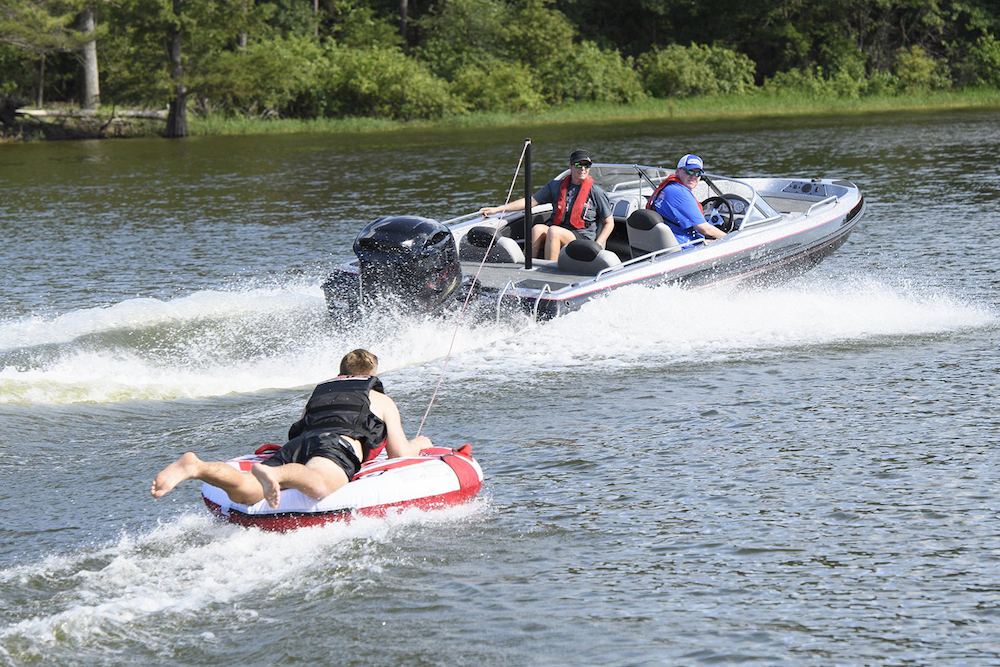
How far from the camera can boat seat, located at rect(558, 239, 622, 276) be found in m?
10.8

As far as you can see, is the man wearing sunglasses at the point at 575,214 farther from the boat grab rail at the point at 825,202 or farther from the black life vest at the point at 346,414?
the black life vest at the point at 346,414

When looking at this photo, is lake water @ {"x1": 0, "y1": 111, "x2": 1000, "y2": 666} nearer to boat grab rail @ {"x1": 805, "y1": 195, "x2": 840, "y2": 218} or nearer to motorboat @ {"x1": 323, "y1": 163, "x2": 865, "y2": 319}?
motorboat @ {"x1": 323, "y1": 163, "x2": 865, "y2": 319}

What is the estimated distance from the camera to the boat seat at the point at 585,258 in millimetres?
10797

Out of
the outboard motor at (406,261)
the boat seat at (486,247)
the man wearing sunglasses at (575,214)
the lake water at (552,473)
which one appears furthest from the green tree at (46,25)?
the outboard motor at (406,261)

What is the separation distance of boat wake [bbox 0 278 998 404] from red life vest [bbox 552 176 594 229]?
1221mm

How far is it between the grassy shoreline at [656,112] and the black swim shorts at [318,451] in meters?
34.8

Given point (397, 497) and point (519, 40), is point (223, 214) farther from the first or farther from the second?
point (519, 40)

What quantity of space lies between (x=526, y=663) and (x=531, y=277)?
6.25m

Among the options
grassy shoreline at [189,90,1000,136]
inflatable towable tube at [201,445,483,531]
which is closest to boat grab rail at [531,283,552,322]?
inflatable towable tube at [201,445,483,531]

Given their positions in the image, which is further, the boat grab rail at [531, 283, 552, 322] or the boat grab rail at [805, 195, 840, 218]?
the boat grab rail at [805, 195, 840, 218]

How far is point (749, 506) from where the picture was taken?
21.9ft

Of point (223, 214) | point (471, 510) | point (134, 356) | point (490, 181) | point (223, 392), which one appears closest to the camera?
point (471, 510)

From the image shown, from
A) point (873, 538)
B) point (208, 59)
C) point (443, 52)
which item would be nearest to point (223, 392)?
point (873, 538)

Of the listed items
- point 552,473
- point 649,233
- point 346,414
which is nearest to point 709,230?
point 649,233
